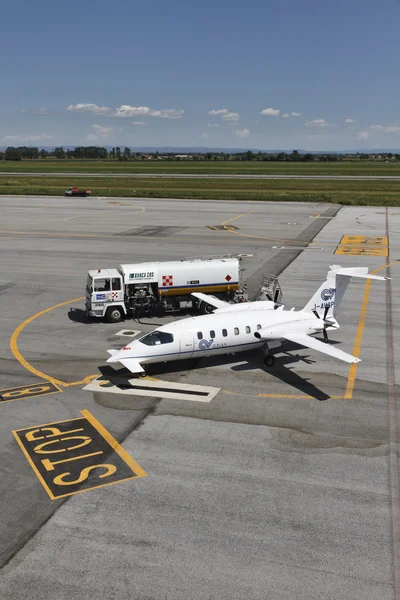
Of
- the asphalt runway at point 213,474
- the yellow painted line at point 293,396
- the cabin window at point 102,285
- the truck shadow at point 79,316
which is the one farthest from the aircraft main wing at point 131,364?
the truck shadow at point 79,316

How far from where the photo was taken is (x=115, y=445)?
1973 centimetres

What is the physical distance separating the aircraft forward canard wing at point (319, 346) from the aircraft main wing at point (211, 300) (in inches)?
280

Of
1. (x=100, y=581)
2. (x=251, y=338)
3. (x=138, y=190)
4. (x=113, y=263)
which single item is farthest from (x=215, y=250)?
(x=138, y=190)

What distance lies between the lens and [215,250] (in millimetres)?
57469

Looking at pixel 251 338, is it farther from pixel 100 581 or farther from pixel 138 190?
pixel 138 190

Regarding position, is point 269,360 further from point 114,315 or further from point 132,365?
point 114,315

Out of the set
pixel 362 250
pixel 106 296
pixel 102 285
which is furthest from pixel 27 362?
pixel 362 250

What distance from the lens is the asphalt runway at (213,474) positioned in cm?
1366

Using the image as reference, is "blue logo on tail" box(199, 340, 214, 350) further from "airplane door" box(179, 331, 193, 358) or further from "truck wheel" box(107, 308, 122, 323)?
"truck wheel" box(107, 308, 122, 323)

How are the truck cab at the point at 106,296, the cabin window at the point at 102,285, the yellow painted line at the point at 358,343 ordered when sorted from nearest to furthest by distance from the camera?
1. the yellow painted line at the point at 358,343
2. the truck cab at the point at 106,296
3. the cabin window at the point at 102,285

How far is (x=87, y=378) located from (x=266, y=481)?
11489 mm

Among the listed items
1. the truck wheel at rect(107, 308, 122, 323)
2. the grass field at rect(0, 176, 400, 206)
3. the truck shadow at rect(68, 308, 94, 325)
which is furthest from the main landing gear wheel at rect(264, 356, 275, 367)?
the grass field at rect(0, 176, 400, 206)

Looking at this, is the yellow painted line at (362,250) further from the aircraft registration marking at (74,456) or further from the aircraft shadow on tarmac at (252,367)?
the aircraft registration marking at (74,456)

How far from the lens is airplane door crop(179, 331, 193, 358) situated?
25078mm
